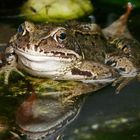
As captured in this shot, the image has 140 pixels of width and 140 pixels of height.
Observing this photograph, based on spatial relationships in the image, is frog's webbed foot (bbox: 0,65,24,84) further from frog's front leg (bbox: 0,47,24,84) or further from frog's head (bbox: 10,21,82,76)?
frog's head (bbox: 10,21,82,76)

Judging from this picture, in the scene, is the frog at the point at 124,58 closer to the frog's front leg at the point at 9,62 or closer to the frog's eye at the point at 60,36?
the frog's eye at the point at 60,36

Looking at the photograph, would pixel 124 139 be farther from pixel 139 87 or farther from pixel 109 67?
pixel 109 67

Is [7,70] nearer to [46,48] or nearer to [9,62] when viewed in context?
[9,62]

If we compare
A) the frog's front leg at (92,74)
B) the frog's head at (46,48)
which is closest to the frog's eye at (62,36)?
the frog's head at (46,48)

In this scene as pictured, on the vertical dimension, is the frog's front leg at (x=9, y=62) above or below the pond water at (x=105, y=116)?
above

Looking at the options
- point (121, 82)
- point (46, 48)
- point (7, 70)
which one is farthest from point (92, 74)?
point (7, 70)

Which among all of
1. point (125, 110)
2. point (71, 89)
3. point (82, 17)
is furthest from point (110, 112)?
point (82, 17)
